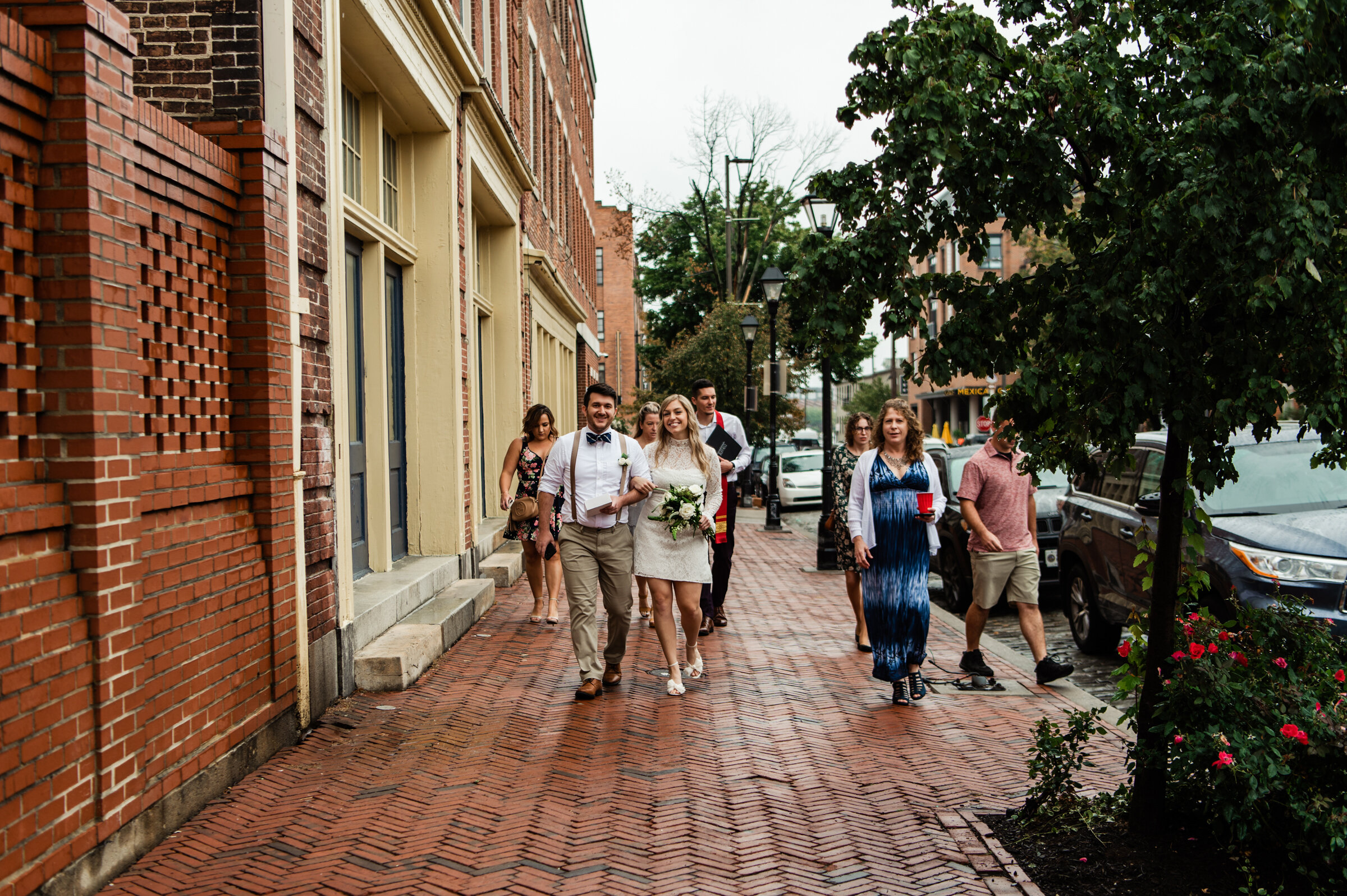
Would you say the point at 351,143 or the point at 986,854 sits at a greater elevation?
the point at 351,143

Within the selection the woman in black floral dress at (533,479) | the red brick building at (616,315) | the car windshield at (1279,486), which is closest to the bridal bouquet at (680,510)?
the woman in black floral dress at (533,479)

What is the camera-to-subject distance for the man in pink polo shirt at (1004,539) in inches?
278

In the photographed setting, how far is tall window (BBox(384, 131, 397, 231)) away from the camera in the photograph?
9.45m

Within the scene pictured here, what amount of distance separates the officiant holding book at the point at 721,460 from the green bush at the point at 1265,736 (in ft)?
15.4

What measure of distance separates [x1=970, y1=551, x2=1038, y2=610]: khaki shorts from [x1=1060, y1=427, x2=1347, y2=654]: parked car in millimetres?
660

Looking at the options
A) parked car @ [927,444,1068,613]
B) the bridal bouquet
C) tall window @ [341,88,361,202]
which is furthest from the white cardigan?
tall window @ [341,88,361,202]

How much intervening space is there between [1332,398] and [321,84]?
5506 mm

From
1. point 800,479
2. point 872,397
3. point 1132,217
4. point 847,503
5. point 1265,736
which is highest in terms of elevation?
point 872,397

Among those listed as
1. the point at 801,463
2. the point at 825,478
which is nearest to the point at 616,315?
the point at 801,463

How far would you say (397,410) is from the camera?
9.66 metres

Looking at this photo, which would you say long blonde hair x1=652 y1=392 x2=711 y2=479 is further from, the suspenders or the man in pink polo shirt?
the man in pink polo shirt

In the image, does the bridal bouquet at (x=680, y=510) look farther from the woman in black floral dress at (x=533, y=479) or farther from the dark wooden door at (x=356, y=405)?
the dark wooden door at (x=356, y=405)

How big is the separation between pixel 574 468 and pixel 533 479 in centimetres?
237

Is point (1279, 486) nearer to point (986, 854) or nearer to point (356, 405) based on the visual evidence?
point (986, 854)
